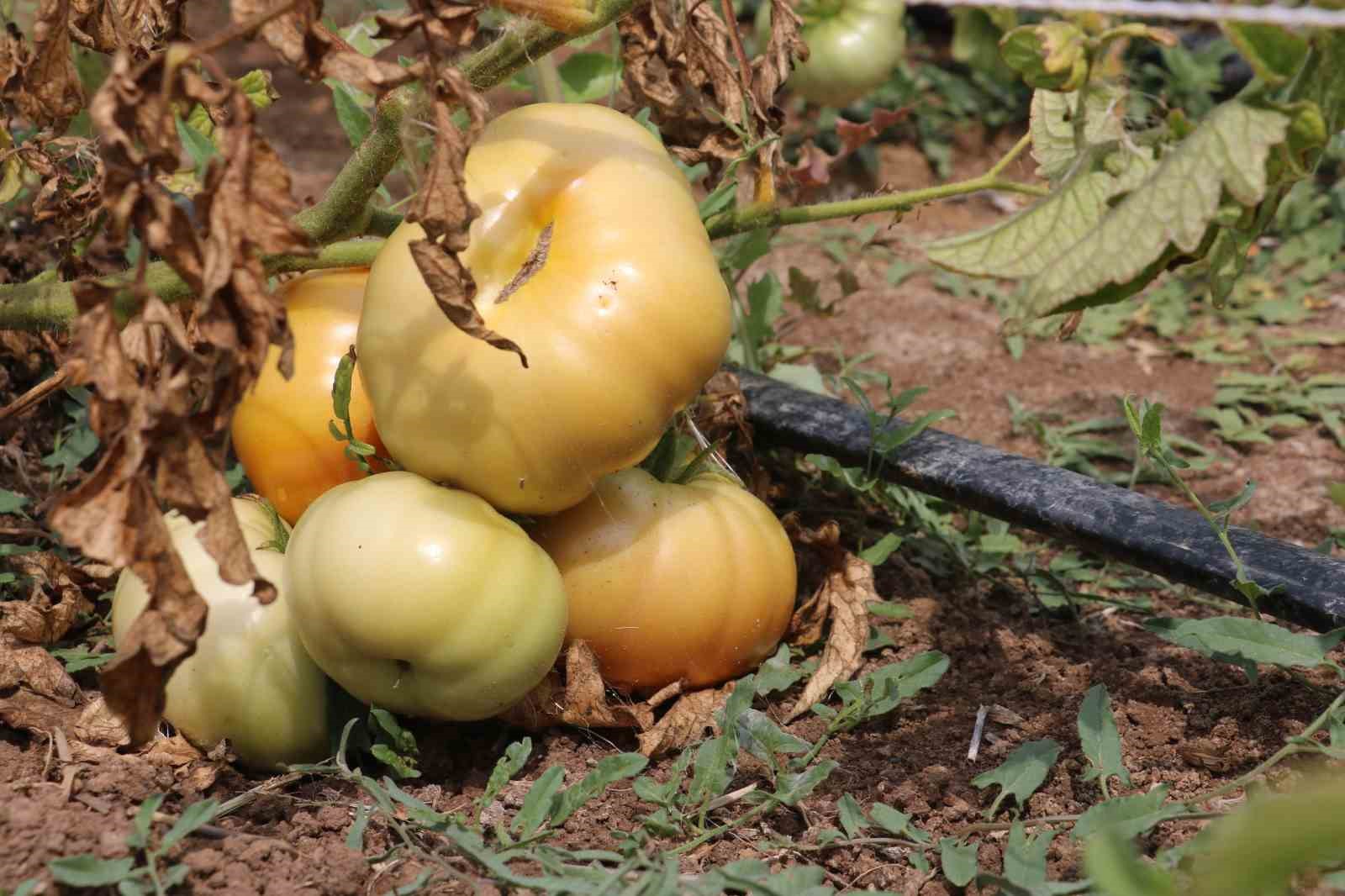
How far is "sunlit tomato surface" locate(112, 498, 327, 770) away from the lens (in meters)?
1.52

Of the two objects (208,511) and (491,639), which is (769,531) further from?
(208,511)

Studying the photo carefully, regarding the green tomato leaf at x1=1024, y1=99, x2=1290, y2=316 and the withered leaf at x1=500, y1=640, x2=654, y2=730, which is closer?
the green tomato leaf at x1=1024, y1=99, x2=1290, y2=316

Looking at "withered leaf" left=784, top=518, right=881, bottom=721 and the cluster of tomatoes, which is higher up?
the cluster of tomatoes

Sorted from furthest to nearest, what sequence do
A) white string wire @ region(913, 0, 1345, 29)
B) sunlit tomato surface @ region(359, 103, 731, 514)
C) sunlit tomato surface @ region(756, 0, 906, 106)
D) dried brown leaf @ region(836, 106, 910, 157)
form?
sunlit tomato surface @ region(756, 0, 906, 106)
dried brown leaf @ region(836, 106, 910, 157)
sunlit tomato surface @ region(359, 103, 731, 514)
white string wire @ region(913, 0, 1345, 29)

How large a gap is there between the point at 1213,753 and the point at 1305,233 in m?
2.39

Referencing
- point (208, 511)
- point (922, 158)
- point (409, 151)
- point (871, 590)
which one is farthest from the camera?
point (922, 158)

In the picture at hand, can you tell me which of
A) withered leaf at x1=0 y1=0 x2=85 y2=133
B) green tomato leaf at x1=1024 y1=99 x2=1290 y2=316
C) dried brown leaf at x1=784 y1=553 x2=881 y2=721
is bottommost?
dried brown leaf at x1=784 y1=553 x2=881 y2=721

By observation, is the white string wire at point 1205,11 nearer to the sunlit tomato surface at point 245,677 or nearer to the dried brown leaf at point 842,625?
the dried brown leaf at point 842,625

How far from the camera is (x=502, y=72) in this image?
5.49 ft

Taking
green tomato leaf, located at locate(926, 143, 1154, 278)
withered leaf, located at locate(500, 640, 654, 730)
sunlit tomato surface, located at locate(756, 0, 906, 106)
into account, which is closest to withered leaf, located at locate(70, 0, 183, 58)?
withered leaf, located at locate(500, 640, 654, 730)

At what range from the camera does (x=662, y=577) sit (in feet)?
5.50

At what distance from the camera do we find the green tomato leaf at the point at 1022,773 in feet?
4.81

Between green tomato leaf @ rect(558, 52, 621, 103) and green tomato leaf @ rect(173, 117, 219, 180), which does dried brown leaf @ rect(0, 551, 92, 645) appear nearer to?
green tomato leaf @ rect(173, 117, 219, 180)

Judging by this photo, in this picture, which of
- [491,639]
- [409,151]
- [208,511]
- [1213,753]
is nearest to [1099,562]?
[1213,753]
